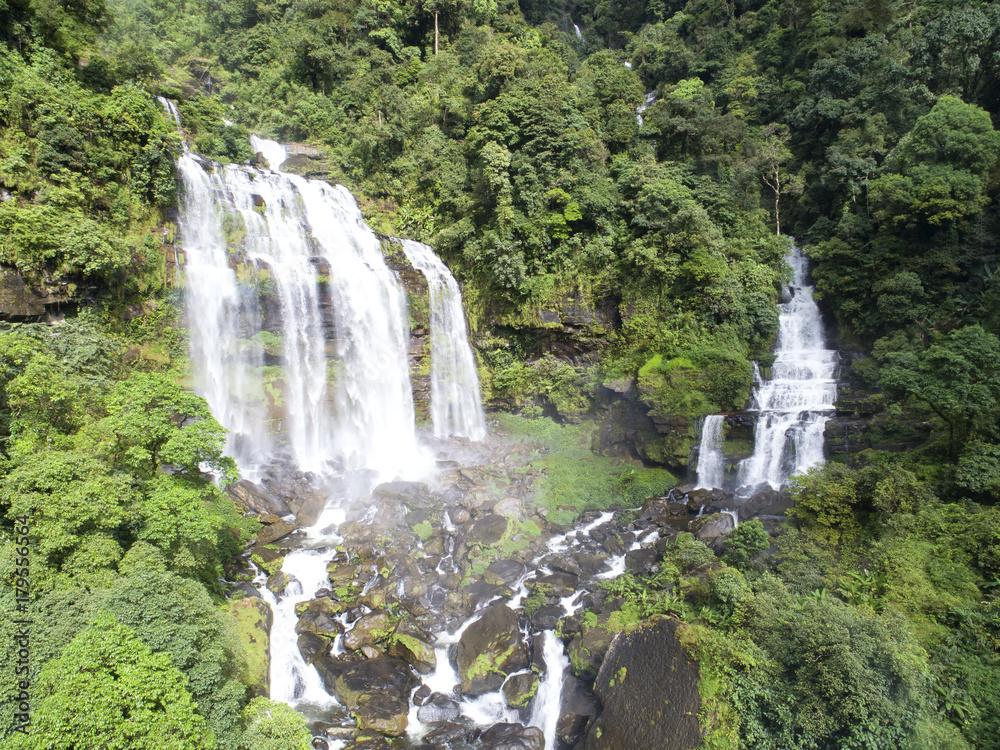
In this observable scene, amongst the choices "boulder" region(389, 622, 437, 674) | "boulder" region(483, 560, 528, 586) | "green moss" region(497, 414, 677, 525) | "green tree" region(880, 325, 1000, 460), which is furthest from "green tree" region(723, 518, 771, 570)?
"boulder" region(389, 622, 437, 674)

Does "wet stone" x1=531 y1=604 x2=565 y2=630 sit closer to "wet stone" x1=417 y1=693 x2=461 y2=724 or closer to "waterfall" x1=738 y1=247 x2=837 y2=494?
"wet stone" x1=417 y1=693 x2=461 y2=724

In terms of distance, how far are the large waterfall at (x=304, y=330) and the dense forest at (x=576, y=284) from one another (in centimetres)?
120

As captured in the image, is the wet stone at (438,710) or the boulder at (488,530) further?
the boulder at (488,530)

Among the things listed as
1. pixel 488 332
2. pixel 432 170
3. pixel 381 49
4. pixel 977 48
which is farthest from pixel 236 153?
pixel 977 48

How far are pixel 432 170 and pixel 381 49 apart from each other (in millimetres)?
11287

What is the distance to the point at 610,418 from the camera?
20328mm

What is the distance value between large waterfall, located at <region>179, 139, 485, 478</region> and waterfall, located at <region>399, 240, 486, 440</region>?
6 centimetres

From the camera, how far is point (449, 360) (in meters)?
21.2

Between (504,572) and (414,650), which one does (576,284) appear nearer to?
(504,572)

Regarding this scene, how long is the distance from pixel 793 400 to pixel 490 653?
1293 cm

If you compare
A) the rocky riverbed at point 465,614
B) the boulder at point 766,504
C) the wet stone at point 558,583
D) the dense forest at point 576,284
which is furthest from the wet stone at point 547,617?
the boulder at point 766,504

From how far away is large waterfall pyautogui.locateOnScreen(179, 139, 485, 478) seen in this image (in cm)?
1669

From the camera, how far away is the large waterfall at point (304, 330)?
1669 centimetres

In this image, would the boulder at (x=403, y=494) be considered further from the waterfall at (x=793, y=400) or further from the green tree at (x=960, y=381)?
the green tree at (x=960, y=381)
